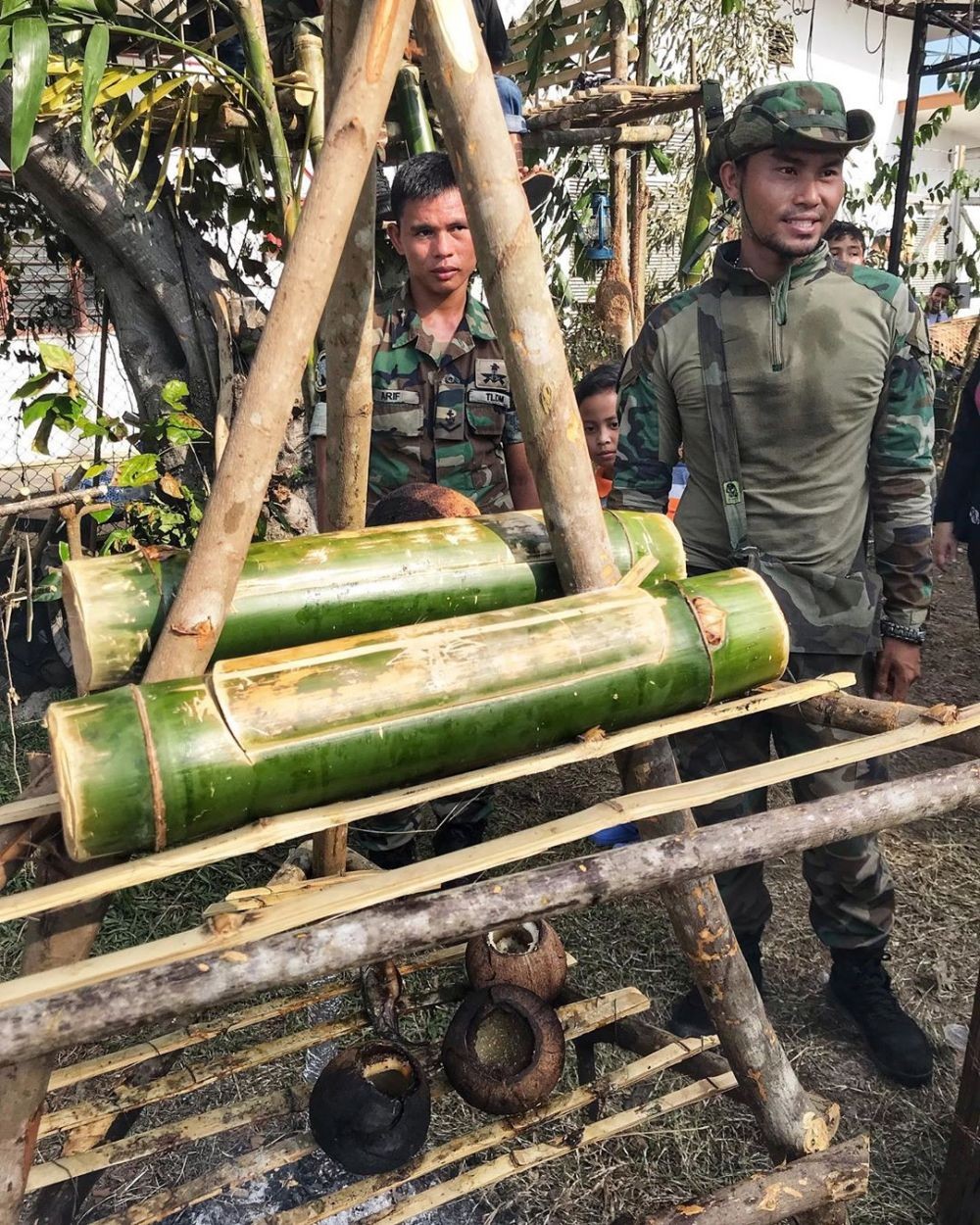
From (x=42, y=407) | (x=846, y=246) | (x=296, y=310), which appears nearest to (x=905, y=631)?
(x=296, y=310)

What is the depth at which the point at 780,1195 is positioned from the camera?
5.90 feet

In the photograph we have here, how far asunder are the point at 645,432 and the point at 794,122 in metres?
0.83

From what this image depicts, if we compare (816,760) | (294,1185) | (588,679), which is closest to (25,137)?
(588,679)

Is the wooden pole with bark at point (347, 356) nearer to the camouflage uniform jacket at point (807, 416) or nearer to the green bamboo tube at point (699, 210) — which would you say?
the camouflage uniform jacket at point (807, 416)

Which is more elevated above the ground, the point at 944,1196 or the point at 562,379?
the point at 562,379

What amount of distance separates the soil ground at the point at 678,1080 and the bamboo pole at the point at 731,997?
23.8 inches

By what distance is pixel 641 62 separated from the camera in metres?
5.45

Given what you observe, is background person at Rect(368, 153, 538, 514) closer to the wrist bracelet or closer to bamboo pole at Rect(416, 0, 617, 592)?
the wrist bracelet

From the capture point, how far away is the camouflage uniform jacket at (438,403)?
10.1 feet

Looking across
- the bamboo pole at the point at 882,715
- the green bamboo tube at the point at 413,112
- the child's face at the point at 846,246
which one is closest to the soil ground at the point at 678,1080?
the bamboo pole at the point at 882,715

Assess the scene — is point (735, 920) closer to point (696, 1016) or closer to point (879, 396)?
point (696, 1016)

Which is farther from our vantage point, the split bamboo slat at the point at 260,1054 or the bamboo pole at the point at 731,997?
the split bamboo slat at the point at 260,1054

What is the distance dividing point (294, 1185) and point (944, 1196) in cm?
153

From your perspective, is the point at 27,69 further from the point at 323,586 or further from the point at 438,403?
the point at 438,403
